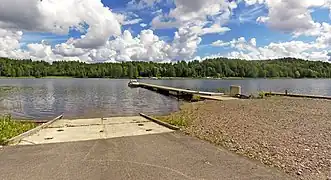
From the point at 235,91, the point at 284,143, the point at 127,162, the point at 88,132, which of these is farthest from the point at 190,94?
the point at 127,162

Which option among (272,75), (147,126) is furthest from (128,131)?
(272,75)

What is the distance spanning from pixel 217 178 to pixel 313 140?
14.4 ft

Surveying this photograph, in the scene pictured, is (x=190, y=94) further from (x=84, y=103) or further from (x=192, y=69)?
(x=192, y=69)

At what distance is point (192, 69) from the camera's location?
150m

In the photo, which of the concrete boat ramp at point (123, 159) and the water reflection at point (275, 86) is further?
→ the water reflection at point (275, 86)

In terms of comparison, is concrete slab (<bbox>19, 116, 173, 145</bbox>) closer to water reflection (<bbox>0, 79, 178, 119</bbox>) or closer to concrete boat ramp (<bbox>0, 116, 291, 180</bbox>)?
concrete boat ramp (<bbox>0, 116, 291, 180</bbox>)

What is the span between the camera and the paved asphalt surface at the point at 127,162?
17.4 feet

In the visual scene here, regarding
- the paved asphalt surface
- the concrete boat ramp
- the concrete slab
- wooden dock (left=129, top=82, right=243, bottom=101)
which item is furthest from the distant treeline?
the paved asphalt surface

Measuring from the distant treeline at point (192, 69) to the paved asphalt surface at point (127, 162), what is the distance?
5526 inches

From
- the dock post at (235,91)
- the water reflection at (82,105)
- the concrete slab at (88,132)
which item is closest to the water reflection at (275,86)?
the dock post at (235,91)

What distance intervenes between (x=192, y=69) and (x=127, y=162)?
14560 cm

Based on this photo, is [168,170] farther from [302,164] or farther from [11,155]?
[11,155]

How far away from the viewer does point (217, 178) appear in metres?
5.10

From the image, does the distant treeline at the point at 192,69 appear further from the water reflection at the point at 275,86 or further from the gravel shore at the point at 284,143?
the gravel shore at the point at 284,143
